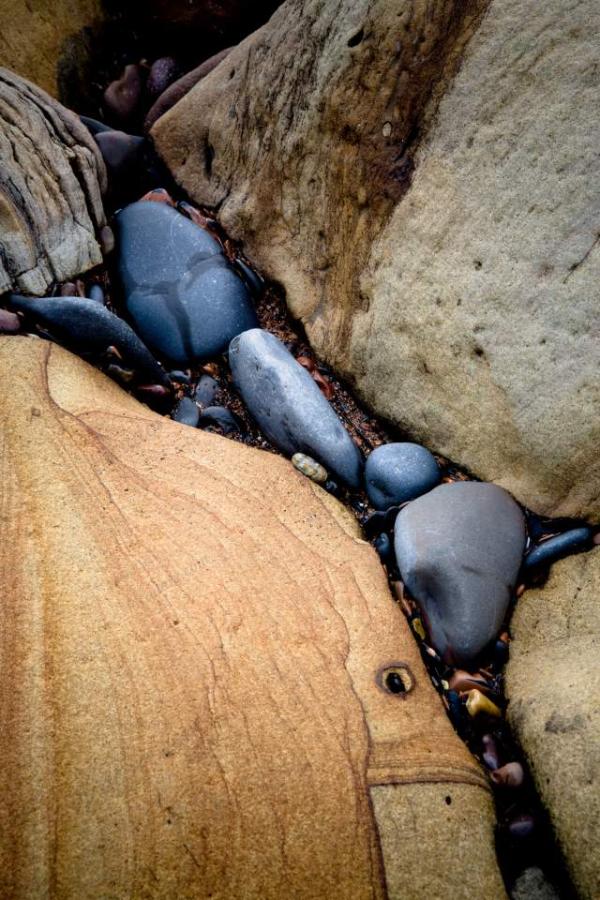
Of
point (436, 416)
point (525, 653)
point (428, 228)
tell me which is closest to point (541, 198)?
point (428, 228)

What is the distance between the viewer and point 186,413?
1966mm

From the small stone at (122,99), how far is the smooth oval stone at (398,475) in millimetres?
2235

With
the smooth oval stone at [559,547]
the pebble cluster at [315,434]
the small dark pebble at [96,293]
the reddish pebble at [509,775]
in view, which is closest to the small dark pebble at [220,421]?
the pebble cluster at [315,434]

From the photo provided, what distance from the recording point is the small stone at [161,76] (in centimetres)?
281

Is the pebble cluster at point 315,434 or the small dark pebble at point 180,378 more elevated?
the pebble cluster at point 315,434

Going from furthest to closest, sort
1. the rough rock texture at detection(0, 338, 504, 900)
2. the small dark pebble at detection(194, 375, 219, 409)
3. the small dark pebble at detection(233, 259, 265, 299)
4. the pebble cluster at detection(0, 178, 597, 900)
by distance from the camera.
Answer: the small dark pebble at detection(233, 259, 265, 299) → the small dark pebble at detection(194, 375, 219, 409) → the pebble cluster at detection(0, 178, 597, 900) → the rough rock texture at detection(0, 338, 504, 900)

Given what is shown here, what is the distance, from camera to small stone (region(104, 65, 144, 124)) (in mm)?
2779

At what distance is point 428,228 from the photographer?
1.77 m

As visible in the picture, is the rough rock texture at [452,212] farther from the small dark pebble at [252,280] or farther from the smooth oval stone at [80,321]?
the smooth oval stone at [80,321]

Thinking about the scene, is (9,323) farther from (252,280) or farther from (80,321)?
(252,280)

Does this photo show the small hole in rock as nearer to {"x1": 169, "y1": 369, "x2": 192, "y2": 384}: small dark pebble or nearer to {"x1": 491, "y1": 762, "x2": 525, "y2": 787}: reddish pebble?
{"x1": 169, "y1": 369, "x2": 192, "y2": 384}: small dark pebble

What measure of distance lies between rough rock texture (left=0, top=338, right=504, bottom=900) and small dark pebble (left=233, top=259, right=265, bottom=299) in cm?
94

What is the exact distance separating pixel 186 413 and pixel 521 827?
4.94 ft

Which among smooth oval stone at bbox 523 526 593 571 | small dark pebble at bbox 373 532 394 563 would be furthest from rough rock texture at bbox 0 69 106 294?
smooth oval stone at bbox 523 526 593 571
